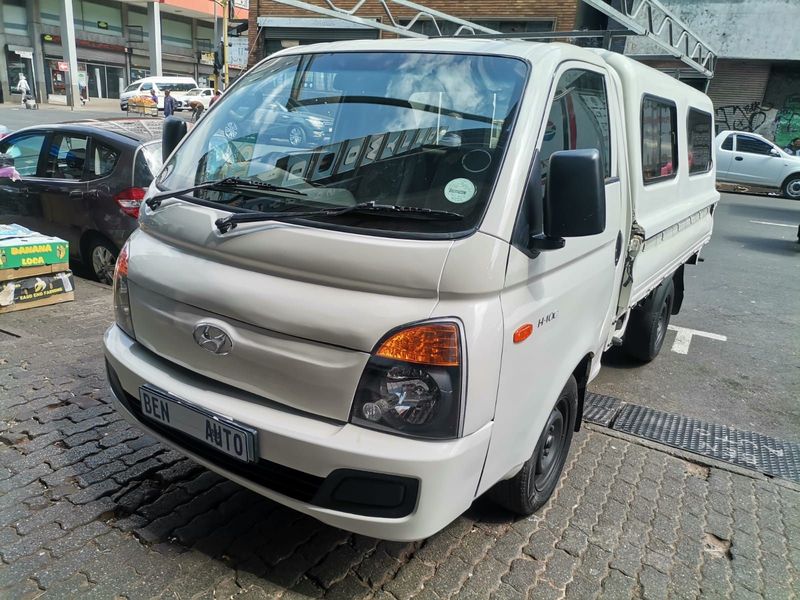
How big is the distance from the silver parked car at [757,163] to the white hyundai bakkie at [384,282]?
17163mm

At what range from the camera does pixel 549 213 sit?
2127 millimetres

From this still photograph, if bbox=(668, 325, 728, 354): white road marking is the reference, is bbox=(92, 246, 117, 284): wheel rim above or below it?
above

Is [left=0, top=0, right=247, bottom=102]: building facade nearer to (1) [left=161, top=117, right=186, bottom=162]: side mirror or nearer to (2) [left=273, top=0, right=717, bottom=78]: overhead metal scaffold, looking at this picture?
(2) [left=273, top=0, right=717, bottom=78]: overhead metal scaffold

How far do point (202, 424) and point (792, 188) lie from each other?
64.9 ft

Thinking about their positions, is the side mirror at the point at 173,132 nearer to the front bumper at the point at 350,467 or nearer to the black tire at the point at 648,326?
the front bumper at the point at 350,467

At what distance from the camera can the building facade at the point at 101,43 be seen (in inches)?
1538

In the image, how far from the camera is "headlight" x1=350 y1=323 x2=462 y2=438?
191 cm

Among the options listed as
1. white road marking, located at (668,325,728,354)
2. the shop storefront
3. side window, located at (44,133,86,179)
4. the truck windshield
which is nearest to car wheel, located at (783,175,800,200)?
white road marking, located at (668,325,728,354)

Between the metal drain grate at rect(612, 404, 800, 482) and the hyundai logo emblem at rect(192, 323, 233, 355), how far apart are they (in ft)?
9.01

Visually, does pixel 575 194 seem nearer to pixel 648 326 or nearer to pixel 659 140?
pixel 659 140

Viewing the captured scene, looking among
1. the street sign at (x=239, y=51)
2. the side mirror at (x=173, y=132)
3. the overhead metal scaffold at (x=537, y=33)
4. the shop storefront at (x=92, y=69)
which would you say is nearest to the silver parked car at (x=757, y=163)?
the overhead metal scaffold at (x=537, y=33)

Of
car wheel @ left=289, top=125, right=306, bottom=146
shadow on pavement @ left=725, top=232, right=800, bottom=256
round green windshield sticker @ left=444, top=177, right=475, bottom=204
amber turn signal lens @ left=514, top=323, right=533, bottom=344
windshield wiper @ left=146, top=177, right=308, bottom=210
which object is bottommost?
shadow on pavement @ left=725, top=232, right=800, bottom=256

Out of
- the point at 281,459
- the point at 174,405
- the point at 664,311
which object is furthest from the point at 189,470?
the point at 664,311

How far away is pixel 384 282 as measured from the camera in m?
1.99
